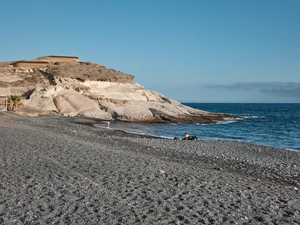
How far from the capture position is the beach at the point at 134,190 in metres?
7.15

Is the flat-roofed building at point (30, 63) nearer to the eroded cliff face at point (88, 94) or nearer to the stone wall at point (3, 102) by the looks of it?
the eroded cliff face at point (88, 94)

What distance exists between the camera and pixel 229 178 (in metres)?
11.3

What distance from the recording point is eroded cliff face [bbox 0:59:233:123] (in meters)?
49.2

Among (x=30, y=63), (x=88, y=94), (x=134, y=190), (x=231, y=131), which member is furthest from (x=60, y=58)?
(x=134, y=190)

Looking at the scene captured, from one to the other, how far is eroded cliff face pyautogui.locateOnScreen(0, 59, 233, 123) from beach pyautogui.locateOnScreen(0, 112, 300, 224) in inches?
1342

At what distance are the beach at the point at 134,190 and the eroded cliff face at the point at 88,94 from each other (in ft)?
112

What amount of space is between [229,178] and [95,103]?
1678 inches

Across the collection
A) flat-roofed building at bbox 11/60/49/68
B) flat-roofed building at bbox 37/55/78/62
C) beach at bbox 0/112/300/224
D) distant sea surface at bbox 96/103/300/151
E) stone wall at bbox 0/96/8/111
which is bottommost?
beach at bbox 0/112/300/224

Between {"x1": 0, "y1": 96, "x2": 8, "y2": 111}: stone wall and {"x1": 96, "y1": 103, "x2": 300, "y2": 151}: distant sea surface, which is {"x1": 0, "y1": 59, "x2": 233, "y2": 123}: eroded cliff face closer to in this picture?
{"x1": 0, "y1": 96, "x2": 8, "y2": 111}: stone wall

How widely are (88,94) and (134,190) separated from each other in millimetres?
46636

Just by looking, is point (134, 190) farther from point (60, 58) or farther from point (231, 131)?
point (60, 58)

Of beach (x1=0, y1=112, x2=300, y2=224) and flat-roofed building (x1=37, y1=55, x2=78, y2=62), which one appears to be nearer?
beach (x1=0, y1=112, x2=300, y2=224)

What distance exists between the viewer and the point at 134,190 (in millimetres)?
9078

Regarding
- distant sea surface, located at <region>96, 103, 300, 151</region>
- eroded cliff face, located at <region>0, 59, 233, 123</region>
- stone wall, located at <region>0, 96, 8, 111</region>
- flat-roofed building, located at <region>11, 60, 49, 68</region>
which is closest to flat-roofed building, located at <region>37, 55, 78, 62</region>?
eroded cliff face, located at <region>0, 59, 233, 123</region>
